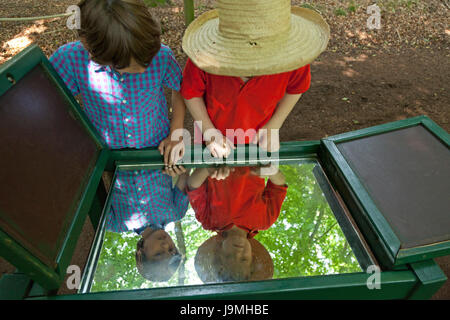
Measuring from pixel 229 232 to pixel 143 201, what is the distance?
37 centimetres

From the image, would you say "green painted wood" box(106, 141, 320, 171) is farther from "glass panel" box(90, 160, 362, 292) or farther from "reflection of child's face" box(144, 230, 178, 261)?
"reflection of child's face" box(144, 230, 178, 261)

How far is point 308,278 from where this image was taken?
883 mm

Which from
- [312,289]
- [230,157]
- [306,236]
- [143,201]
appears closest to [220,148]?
[230,157]

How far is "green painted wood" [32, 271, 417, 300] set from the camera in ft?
2.71

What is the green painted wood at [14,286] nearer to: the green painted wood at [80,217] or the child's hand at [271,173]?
the green painted wood at [80,217]

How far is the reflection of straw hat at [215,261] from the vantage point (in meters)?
0.96

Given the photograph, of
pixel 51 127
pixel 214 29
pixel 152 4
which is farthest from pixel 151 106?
pixel 152 4

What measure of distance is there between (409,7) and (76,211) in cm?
633

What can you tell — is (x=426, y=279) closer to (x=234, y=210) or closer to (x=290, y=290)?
(x=290, y=290)

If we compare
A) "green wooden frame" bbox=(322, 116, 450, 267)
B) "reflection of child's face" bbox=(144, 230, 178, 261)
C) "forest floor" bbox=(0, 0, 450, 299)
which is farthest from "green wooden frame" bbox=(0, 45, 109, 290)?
"forest floor" bbox=(0, 0, 450, 299)

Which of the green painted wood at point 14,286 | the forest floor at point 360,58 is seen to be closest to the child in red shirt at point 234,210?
the green painted wood at point 14,286

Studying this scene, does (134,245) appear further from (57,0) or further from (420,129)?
(57,0)

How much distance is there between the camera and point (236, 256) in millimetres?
1056

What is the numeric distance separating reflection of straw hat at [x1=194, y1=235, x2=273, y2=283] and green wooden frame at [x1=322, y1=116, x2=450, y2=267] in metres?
0.31
